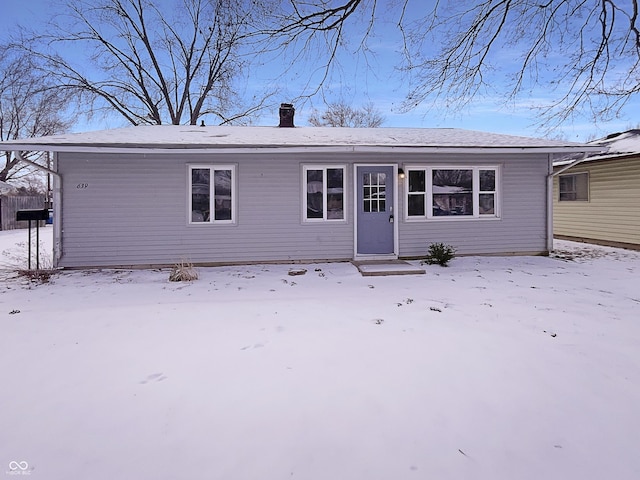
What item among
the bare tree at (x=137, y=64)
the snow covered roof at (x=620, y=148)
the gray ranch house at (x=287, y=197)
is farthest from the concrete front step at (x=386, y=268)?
the bare tree at (x=137, y=64)

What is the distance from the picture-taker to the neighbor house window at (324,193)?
8.47m

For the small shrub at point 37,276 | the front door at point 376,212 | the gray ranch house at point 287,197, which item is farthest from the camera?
the front door at point 376,212

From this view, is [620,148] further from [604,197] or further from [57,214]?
[57,214]

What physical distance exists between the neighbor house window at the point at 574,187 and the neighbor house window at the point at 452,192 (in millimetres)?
5137

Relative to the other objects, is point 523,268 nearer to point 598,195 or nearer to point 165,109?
point 598,195

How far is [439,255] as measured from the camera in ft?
26.8

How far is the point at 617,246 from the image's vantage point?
1077 cm

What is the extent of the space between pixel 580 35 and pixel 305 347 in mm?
5230

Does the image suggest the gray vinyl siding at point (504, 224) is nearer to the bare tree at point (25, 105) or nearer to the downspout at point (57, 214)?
the downspout at point (57, 214)

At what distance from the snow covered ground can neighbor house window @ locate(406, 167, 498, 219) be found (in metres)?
3.80

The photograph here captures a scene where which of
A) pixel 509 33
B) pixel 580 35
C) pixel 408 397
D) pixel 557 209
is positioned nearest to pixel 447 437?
pixel 408 397

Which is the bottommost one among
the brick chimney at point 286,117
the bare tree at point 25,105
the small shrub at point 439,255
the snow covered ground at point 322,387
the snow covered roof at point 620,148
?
the snow covered ground at point 322,387

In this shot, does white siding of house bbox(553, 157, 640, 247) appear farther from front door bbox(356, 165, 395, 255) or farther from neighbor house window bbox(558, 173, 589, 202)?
front door bbox(356, 165, 395, 255)

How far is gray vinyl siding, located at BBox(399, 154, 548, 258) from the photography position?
8859mm
